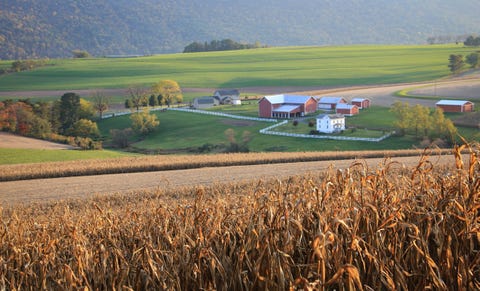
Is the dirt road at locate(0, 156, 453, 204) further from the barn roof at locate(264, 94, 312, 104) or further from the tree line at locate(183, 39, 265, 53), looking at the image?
the tree line at locate(183, 39, 265, 53)

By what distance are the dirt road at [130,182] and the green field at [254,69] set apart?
7545 centimetres

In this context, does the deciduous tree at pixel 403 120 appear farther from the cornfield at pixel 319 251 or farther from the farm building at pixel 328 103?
the cornfield at pixel 319 251

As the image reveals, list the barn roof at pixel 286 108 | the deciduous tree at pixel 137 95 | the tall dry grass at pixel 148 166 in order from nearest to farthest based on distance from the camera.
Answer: the tall dry grass at pixel 148 166
the barn roof at pixel 286 108
the deciduous tree at pixel 137 95

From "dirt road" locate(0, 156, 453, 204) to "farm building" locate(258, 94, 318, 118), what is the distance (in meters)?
41.5

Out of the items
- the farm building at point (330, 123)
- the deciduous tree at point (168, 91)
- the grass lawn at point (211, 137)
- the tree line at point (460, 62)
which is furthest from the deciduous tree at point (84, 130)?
the tree line at point (460, 62)

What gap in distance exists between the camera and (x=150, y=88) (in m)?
93.8

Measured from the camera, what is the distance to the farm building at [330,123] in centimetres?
5550

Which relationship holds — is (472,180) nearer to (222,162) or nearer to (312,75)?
(222,162)

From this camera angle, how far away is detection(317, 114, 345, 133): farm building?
5550 cm

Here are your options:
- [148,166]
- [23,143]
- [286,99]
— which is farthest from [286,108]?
[148,166]

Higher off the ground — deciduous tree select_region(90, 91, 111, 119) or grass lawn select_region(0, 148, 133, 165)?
deciduous tree select_region(90, 91, 111, 119)

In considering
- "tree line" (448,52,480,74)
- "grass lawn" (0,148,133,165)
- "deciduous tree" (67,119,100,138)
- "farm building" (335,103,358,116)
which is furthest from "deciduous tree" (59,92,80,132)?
"tree line" (448,52,480,74)

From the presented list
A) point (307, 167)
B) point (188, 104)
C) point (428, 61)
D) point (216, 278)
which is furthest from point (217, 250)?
point (428, 61)

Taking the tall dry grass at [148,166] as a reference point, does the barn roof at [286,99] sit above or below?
above
